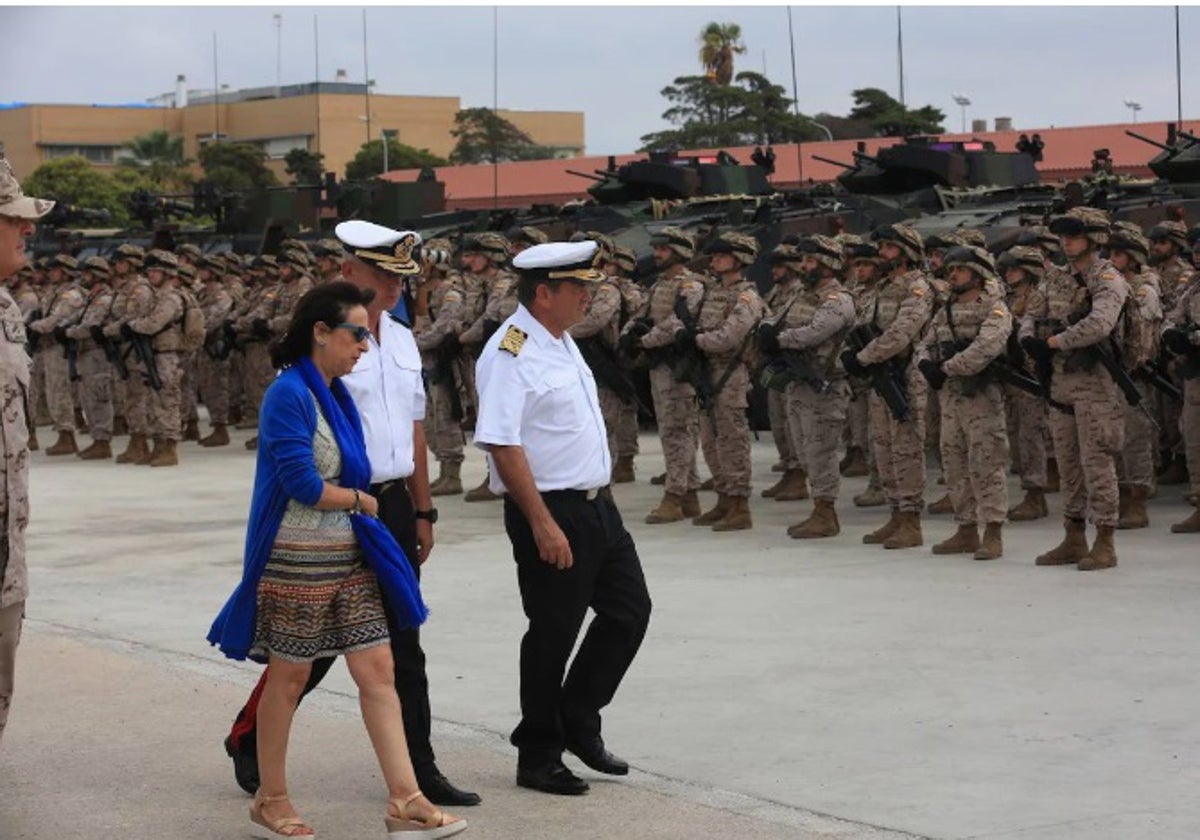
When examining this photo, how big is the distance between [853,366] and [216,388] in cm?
1001

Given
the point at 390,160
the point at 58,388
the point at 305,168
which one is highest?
the point at 390,160

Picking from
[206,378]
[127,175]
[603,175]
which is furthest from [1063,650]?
[127,175]

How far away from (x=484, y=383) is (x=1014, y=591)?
4473 mm

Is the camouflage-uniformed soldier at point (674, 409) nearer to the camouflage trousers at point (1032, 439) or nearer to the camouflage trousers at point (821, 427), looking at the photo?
the camouflage trousers at point (821, 427)

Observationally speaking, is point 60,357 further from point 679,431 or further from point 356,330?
point 356,330

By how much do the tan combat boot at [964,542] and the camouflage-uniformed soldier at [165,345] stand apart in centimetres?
873

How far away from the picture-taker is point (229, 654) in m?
6.30

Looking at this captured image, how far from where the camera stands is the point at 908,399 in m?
12.8

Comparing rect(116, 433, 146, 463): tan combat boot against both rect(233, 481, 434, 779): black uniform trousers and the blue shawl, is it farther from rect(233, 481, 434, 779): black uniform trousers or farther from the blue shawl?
the blue shawl

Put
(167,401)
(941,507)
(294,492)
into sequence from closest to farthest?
(294,492), (941,507), (167,401)

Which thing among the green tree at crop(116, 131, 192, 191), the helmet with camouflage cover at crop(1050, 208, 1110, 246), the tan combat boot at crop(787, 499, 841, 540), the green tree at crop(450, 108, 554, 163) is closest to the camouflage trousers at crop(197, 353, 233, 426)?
the tan combat boot at crop(787, 499, 841, 540)

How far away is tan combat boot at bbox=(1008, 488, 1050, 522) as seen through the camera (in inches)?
535

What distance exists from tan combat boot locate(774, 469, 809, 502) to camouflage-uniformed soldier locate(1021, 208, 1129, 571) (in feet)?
11.0

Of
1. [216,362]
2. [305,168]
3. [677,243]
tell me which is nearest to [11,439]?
[677,243]
